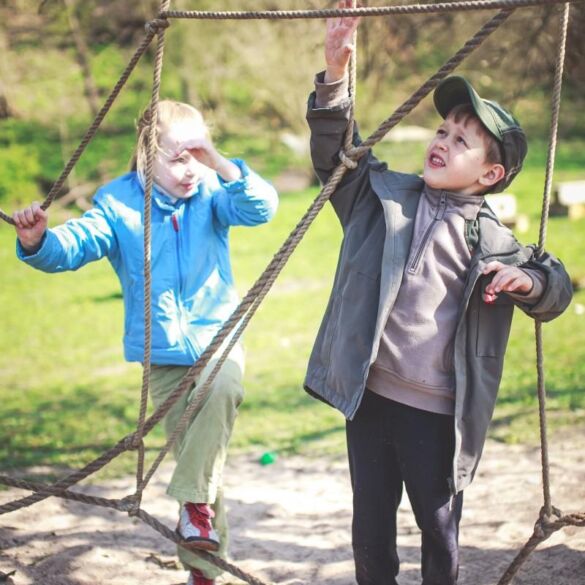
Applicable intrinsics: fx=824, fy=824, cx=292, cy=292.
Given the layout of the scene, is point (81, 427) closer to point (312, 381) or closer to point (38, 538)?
point (38, 538)

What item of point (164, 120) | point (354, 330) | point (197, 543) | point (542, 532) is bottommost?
point (197, 543)

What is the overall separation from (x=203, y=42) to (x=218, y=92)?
1.77m

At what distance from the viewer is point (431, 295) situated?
2191mm

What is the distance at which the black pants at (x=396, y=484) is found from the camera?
224cm

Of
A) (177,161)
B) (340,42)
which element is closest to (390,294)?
(340,42)

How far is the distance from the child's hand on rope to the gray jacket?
1.59 ft

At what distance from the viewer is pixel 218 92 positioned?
17266 millimetres

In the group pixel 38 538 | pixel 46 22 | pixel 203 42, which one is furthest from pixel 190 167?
pixel 46 22

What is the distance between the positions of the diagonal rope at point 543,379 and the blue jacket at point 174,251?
0.94 meters

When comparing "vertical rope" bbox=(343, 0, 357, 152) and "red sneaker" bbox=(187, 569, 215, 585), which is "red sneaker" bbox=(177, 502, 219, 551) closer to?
"red sneaker" bbox=(187, 569, 215, 585)

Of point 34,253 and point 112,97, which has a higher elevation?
point 112,97

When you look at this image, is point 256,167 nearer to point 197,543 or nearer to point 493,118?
point 197,543

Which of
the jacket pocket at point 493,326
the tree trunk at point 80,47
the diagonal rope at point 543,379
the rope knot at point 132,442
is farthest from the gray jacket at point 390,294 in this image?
the tree trunk at point 80,47

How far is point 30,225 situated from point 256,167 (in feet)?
44.6
